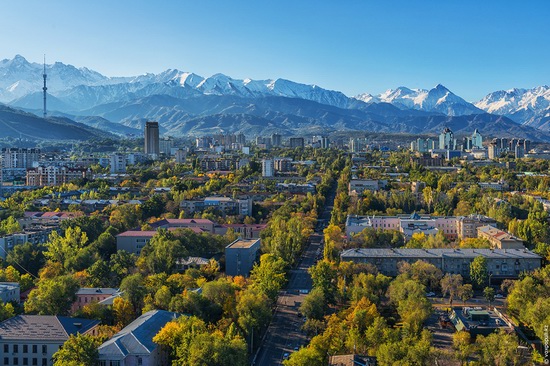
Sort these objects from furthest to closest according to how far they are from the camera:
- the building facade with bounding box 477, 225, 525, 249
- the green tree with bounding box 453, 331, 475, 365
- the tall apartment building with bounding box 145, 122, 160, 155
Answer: the tall apartment building with bounding box 145, 122, 160, 155 → the building facade with bounding box 477, 225, 525, 249 → the green tree with bounding box 453, 331, 475, 365

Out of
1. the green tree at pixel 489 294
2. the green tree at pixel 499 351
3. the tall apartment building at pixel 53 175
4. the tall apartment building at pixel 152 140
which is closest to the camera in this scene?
the green tree at pixel 499 351

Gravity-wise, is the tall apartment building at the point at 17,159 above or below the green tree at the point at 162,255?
above

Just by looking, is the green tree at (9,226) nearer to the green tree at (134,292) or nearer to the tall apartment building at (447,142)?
the green tree at (134,292)

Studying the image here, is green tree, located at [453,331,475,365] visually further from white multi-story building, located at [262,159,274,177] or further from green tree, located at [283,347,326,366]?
white multi-story building, located at [262,159,274,177]

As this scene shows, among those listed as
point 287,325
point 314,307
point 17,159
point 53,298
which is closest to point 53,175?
point 17,159

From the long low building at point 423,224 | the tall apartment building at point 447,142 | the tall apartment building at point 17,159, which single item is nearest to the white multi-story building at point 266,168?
the long low building at point 423,224

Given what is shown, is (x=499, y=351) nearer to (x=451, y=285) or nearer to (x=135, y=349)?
(x=451, y=285)

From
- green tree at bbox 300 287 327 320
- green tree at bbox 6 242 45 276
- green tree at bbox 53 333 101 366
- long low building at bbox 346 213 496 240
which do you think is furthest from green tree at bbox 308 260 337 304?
green tree at bbox 6 242 45 276

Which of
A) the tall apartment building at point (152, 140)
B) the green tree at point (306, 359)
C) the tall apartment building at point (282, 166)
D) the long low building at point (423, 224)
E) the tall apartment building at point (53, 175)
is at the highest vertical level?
the tall apartment building at point (152, 140)
